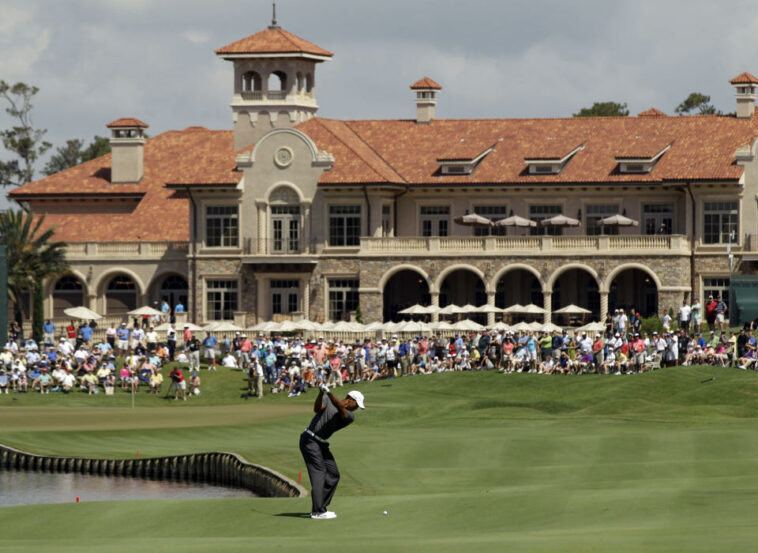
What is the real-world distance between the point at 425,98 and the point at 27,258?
67.5 feet

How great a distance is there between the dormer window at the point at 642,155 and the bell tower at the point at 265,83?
16883mm

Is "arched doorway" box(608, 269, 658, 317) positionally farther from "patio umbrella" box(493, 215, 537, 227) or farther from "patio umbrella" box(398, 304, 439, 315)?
"patio umbrella" box(398, 304, 439, 315)

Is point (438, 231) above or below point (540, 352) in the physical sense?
above

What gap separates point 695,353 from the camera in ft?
178

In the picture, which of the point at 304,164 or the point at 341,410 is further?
the point at 304,164

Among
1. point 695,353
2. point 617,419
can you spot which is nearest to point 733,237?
point 695,353

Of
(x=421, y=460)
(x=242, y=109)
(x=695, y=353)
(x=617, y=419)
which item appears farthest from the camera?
(x=242, y=109)

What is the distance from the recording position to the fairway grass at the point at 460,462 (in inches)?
864

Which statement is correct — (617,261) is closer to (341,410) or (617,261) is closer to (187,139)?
Answer: (187,139)

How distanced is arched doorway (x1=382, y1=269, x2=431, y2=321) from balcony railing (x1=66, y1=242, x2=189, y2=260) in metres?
10.6

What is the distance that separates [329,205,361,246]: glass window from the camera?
74.9 m

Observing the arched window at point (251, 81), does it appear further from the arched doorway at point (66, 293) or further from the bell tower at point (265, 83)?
the arched doorway at point (66, 293)

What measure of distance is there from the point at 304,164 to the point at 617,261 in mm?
14882

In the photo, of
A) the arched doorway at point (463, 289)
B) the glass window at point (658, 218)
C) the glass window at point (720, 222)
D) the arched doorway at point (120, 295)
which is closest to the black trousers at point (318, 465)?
the glass window at point (720, 222)
